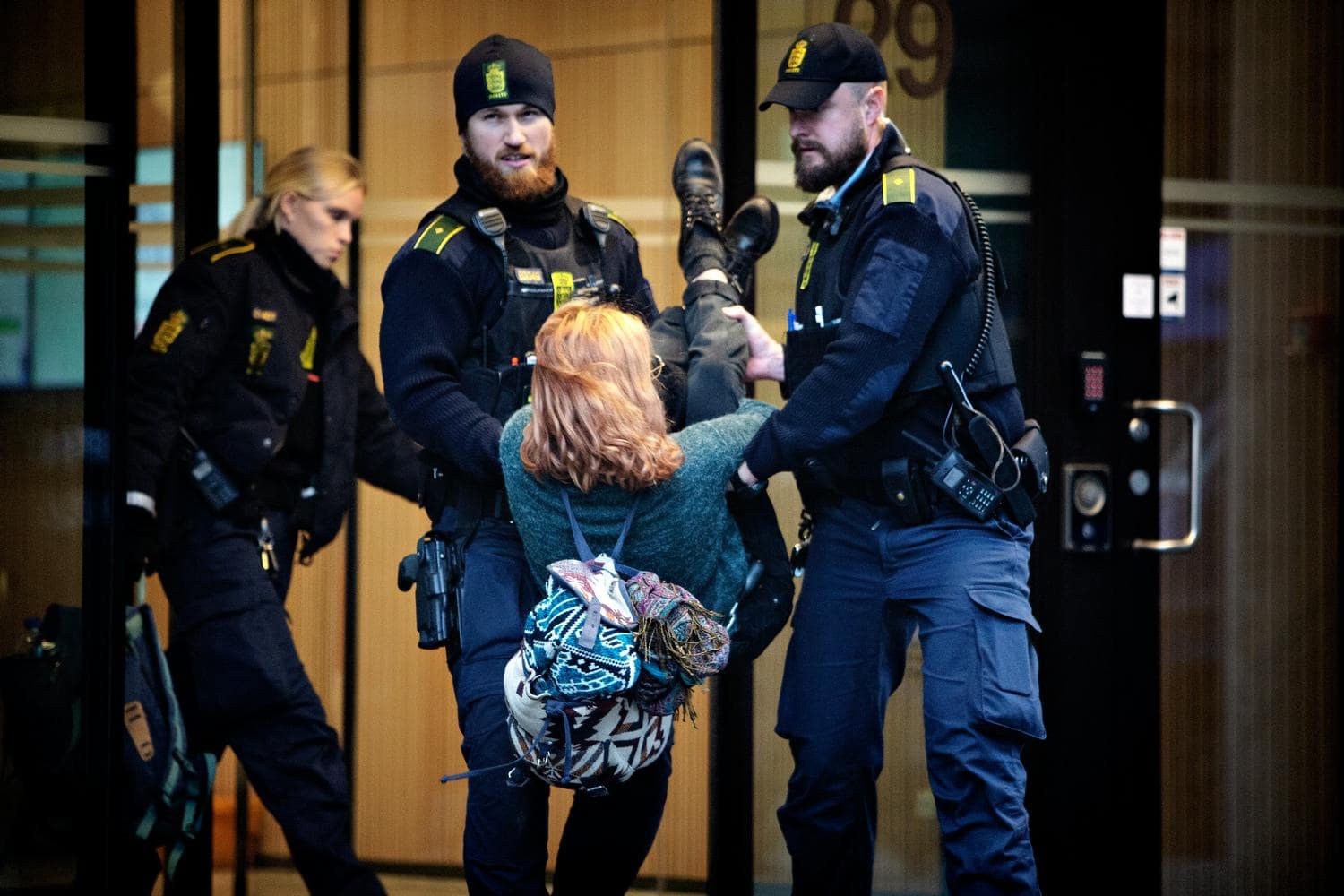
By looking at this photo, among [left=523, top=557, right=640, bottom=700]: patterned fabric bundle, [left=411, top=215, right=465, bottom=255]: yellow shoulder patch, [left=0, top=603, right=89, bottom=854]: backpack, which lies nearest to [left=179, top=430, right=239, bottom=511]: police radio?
[left=0, top=603, right=89, bottom=854]: backpack

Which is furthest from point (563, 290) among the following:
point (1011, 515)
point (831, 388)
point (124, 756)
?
point (124, 756)

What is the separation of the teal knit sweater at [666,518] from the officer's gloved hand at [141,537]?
121 centimetres

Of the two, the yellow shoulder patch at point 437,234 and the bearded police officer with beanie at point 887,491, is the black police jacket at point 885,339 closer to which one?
the bearded police officer with beanie at point 887,491

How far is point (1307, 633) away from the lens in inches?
153

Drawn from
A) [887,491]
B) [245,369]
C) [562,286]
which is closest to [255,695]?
[245,369]

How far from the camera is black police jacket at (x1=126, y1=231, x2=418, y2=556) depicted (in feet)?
11.7

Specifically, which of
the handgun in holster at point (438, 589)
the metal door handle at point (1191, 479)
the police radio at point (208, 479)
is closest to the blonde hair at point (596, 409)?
the handgun in holster at point (438, 589)

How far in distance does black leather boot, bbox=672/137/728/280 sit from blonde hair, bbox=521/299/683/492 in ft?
1.54

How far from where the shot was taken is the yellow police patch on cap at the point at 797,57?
116 inches

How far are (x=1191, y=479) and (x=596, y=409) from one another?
1896 millimetres

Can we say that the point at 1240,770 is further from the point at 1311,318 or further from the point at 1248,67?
the point at 1248,67

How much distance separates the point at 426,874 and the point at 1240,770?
2263mm

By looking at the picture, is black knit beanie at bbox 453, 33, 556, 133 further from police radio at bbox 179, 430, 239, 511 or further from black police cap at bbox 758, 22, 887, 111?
police radio at bbox 179, 430, 239, 511

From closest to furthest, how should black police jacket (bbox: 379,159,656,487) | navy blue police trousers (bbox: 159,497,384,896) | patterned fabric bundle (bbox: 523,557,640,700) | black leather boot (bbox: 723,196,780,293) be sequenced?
patterned fabric bundle (bbox: 523,557,640,700)
black police jacket (bbox: 379,159,656,487)
black leather boot (bbox: 723,196,780,293)
navy blue police trousers (bbox: 159,497,384,896)
